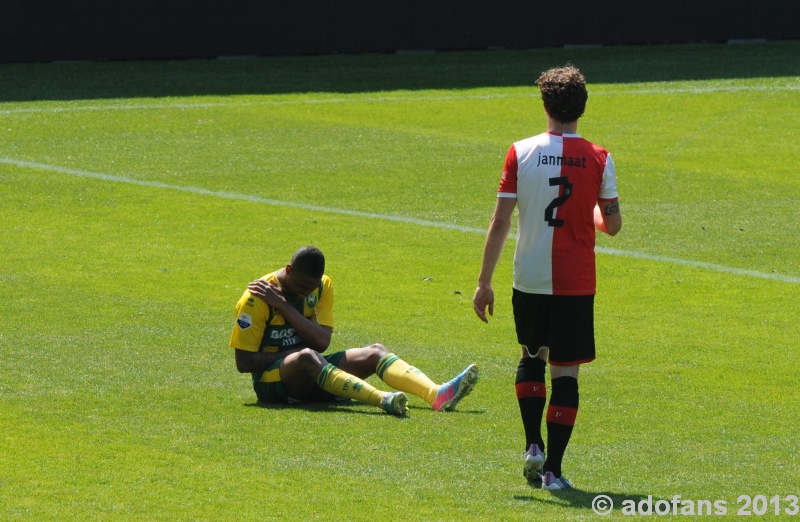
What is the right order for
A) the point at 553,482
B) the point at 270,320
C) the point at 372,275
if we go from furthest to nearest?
the point at 372,275, the point at 270,320, the point at 553,482

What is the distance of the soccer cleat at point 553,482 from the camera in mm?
6586

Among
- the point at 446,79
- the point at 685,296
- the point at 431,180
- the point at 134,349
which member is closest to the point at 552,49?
the point at 446,79

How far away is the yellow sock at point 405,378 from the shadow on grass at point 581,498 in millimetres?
1864

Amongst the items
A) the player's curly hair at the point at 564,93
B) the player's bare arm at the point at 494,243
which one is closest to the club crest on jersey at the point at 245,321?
the player's bare arm at the point at 494,243

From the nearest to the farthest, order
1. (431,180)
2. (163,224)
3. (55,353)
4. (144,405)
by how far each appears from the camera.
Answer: (144,405)
(55,353)
(163,224)
(431,180)

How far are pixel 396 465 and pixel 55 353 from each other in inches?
154

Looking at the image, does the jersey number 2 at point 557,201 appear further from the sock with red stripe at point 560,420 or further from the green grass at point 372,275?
the green grass at point 372,275

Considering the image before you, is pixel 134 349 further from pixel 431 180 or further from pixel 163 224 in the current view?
pixel 431 180

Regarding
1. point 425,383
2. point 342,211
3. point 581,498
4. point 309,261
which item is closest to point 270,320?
point 309,261

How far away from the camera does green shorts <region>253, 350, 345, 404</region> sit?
27.6ft

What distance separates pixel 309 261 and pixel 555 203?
2.11 meters

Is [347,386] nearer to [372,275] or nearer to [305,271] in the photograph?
[305,271]

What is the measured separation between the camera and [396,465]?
7.03 m

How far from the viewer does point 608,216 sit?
6.84 metres
